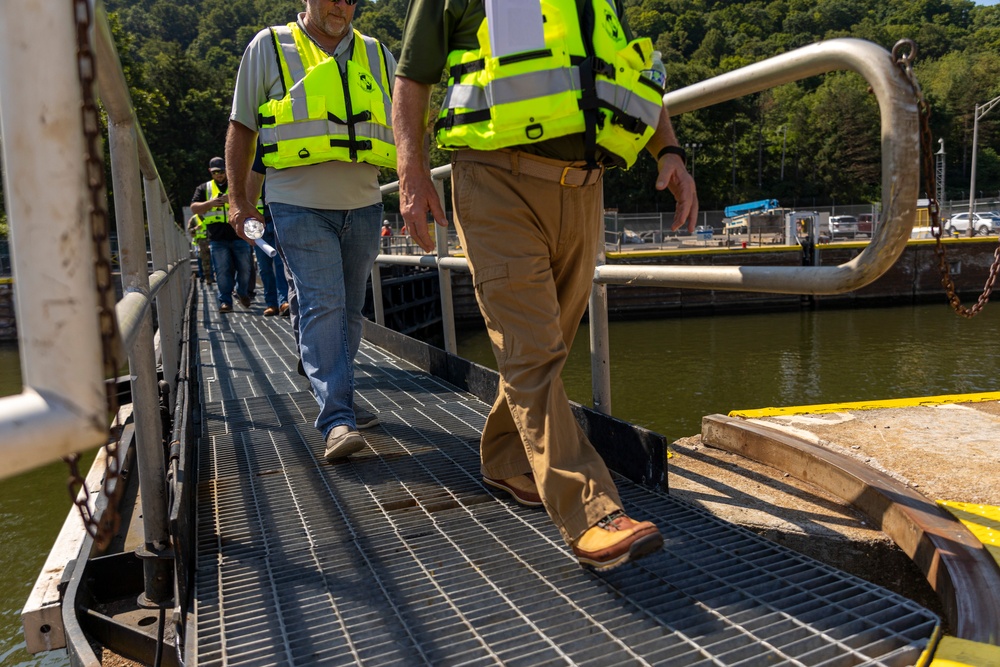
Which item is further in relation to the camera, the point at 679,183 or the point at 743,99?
the point at 743,99

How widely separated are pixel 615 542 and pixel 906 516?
1.01 metres

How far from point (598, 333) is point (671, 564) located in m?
1.10

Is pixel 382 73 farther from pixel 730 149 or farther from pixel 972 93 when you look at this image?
pixel 972 93

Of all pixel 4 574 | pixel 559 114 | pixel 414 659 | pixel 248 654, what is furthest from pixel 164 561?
pixel 4 574

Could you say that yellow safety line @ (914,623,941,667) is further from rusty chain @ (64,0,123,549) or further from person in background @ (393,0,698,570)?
rusty chain @ (64,0,123,549)

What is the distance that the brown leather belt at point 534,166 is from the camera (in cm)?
201

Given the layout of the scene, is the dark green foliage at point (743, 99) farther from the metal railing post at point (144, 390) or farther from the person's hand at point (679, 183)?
the person's hand at point (679, 183)

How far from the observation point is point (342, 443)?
2.79 meters

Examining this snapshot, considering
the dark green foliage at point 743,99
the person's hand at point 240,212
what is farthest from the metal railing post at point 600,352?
the dark green foliage at point 743,99

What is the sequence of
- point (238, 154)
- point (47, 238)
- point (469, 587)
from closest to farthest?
1. point (47, 238)
2. point (469, 587)
3. point (238, 154)

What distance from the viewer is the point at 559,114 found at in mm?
1927

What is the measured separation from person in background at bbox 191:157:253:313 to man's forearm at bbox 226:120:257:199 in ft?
18.2

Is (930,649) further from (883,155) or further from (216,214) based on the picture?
(216,214)

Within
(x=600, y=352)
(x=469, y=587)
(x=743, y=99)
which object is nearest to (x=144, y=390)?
(x=469, y=587)
